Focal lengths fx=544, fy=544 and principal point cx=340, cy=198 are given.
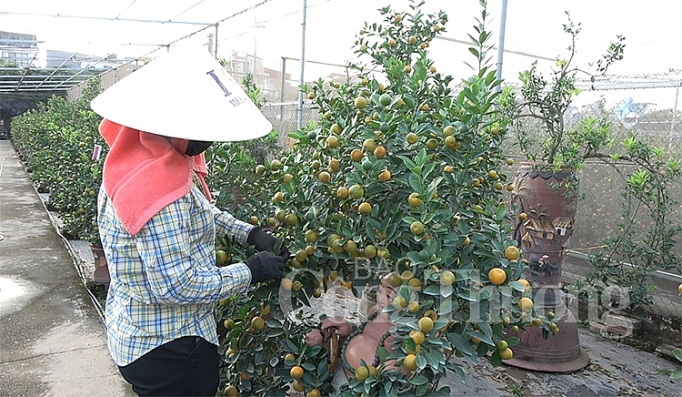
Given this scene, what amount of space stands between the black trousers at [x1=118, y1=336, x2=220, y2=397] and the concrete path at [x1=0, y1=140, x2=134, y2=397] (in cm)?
145

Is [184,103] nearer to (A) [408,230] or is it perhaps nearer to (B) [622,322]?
(A) [408,230]

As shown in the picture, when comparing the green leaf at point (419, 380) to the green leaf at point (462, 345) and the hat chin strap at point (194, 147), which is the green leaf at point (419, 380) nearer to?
the green leaf at point (462, 345)

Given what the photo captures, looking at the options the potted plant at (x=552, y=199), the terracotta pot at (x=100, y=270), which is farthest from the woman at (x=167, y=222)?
the terracotta pot at (x=100, y=270)

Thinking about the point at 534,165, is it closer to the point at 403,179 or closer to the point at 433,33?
the point at 433,33

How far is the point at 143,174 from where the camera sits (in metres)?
1.47

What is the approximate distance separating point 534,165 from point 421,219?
2.17 meters

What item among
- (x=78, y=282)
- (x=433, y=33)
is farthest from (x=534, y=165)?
(x=78, y=282)

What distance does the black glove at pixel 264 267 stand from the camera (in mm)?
1619

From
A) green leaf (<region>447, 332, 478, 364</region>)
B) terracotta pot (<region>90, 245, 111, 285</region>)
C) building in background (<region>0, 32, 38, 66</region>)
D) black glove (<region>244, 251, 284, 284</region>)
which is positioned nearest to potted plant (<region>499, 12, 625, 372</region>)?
green leaf (<region>447, 332, 478, 364</region>)

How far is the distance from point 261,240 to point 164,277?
440mm

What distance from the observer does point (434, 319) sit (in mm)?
1504

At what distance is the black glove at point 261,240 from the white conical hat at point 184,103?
0.40 m

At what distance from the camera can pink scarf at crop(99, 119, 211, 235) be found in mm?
1435

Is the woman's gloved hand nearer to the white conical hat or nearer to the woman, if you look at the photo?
the woman
